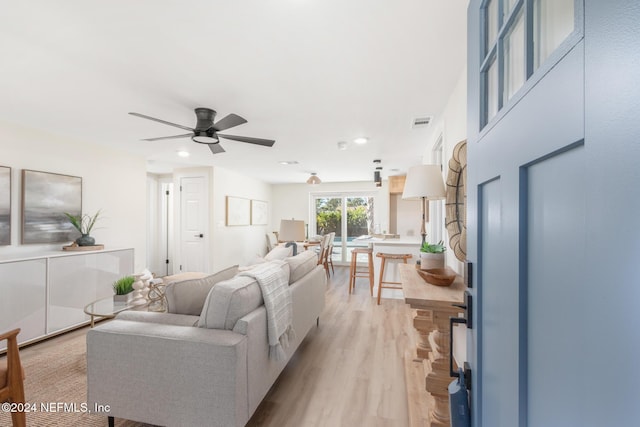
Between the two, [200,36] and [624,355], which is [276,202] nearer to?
[200,36]

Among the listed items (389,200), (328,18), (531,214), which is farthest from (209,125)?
(389,200)

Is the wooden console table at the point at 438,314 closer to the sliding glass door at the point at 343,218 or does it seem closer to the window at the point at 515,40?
the window at the point at 515,40

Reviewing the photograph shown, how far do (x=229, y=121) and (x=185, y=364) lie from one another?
1767 mm

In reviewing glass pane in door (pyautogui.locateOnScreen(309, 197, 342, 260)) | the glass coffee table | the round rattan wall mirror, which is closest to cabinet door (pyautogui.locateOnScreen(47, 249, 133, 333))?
the glass coffee table

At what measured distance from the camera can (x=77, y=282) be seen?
3070mm

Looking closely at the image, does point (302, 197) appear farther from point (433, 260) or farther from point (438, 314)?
point (438, 314)

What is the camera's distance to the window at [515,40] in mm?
478

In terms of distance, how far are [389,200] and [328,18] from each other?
5.67 meters

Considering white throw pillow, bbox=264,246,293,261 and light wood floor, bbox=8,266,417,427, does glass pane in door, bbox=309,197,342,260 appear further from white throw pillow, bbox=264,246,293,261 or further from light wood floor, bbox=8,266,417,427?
white throw pillow, bbox=264,246,293,261

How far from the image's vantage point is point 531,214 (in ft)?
1.69

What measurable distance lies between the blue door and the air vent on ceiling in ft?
6.94

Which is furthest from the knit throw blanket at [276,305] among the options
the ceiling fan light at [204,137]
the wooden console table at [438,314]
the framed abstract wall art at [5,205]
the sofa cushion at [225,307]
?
the framed abstract wall art at [5,205]

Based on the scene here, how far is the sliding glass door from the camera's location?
23.7ft

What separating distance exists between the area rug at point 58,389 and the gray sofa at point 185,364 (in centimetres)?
32
